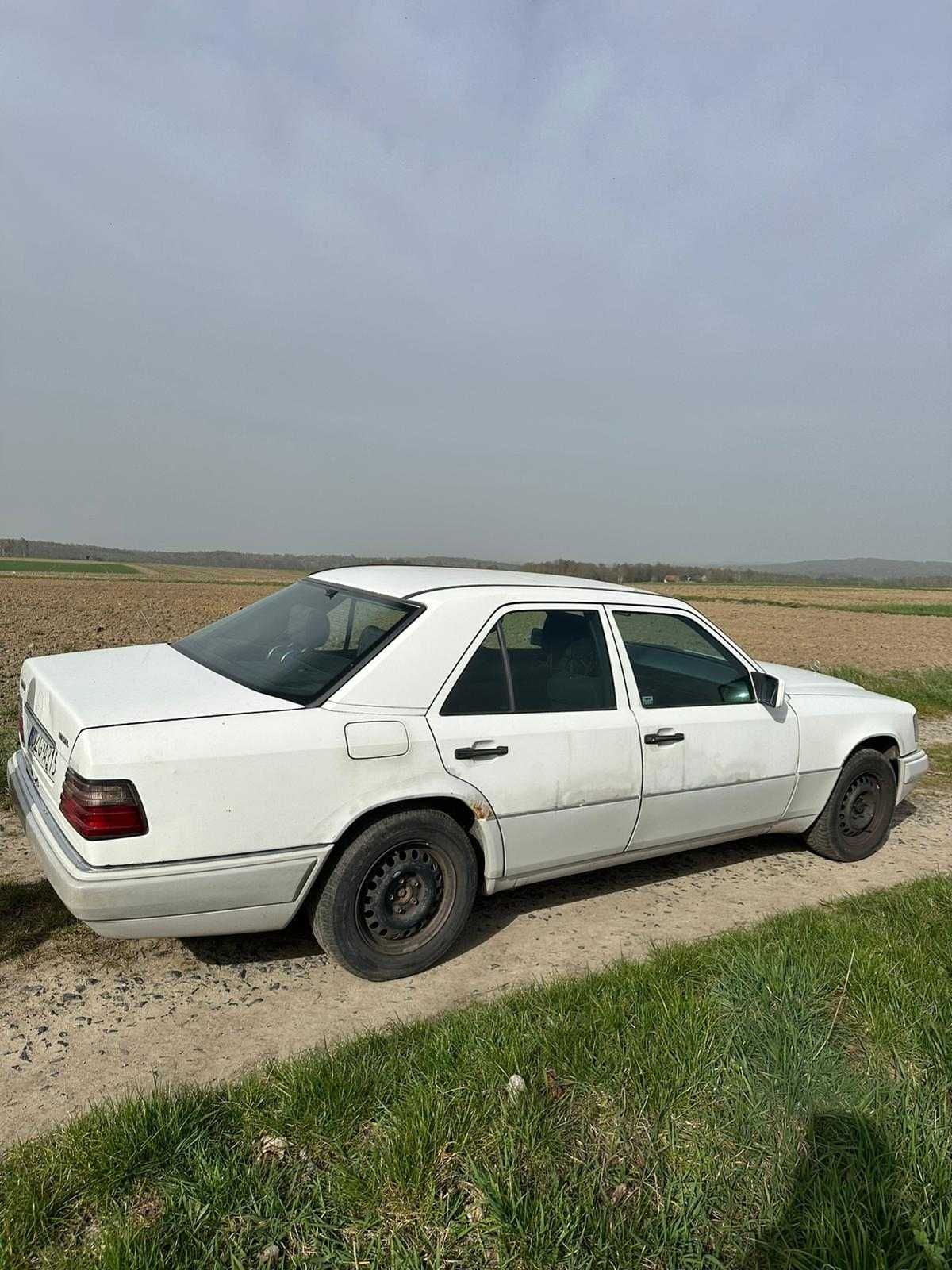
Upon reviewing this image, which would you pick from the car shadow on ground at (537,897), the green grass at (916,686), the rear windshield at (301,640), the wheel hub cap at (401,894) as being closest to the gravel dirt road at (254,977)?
the car shadow on ground at (537,897)

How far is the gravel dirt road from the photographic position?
263 centimetres

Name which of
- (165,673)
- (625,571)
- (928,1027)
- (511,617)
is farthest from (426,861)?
(625,571)

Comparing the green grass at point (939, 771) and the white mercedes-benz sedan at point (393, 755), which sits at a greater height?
the white mercedes-benz sedan at point (393, 755)

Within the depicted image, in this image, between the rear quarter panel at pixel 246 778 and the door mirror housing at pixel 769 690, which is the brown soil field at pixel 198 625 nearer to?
Result: the rear quarter panel at pixel 246 778

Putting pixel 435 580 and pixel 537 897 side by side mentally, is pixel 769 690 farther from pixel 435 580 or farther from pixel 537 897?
pixel 435 580

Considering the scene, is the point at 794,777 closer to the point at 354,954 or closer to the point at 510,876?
the point at 510,876

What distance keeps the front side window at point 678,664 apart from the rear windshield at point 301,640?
1275 mm

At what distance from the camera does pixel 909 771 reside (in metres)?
5.17

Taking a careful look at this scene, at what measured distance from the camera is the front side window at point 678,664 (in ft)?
13.2

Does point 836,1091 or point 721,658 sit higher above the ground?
point 721,658

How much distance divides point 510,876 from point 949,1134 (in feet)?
5.89

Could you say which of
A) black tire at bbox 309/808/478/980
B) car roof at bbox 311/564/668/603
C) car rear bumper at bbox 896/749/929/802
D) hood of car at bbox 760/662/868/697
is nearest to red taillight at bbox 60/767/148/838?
black tire at bbox 309/808/478/980

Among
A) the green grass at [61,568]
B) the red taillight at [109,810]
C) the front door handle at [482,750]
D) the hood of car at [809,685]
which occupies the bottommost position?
the green grass at [61,568]

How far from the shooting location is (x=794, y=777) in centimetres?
450
